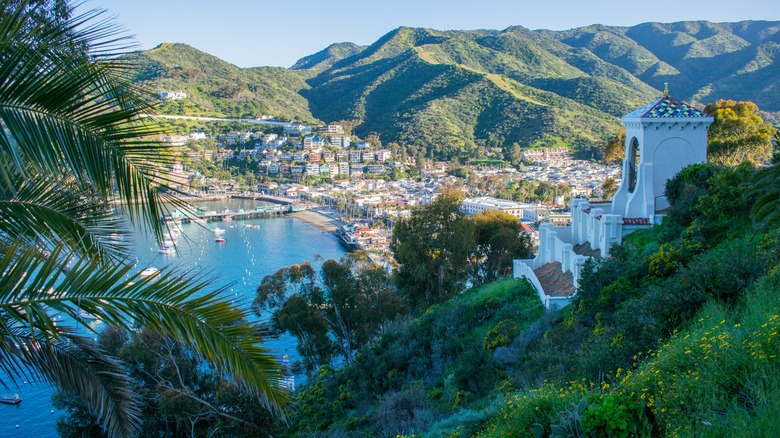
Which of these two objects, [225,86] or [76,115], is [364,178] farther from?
[76,115]

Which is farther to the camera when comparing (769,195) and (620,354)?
(769,195)

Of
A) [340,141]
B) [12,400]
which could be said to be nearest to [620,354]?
[12,400]

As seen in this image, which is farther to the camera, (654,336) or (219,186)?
(219,186)

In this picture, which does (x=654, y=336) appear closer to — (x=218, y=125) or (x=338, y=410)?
(x=338, y=410)

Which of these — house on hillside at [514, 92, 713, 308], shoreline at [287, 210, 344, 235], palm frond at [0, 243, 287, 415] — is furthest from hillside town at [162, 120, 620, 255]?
palm frond at [0, 243, 287, 415]

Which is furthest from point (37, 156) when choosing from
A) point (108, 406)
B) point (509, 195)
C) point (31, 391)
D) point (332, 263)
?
point (509, 195)

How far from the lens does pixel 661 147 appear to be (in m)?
10.3

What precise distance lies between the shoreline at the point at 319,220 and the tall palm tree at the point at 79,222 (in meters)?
42.6

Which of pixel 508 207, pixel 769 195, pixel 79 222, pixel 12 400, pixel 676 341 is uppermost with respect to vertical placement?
pixel 79 222

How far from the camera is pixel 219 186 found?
63.1 metres

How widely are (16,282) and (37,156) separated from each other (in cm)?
42

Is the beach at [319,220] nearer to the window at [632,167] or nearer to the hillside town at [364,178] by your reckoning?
the hillside town at [364,178]

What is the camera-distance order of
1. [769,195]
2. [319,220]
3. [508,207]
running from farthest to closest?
[319,220], [508,207], [769,195]

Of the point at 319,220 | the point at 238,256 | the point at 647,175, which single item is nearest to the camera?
the point at 647,175
